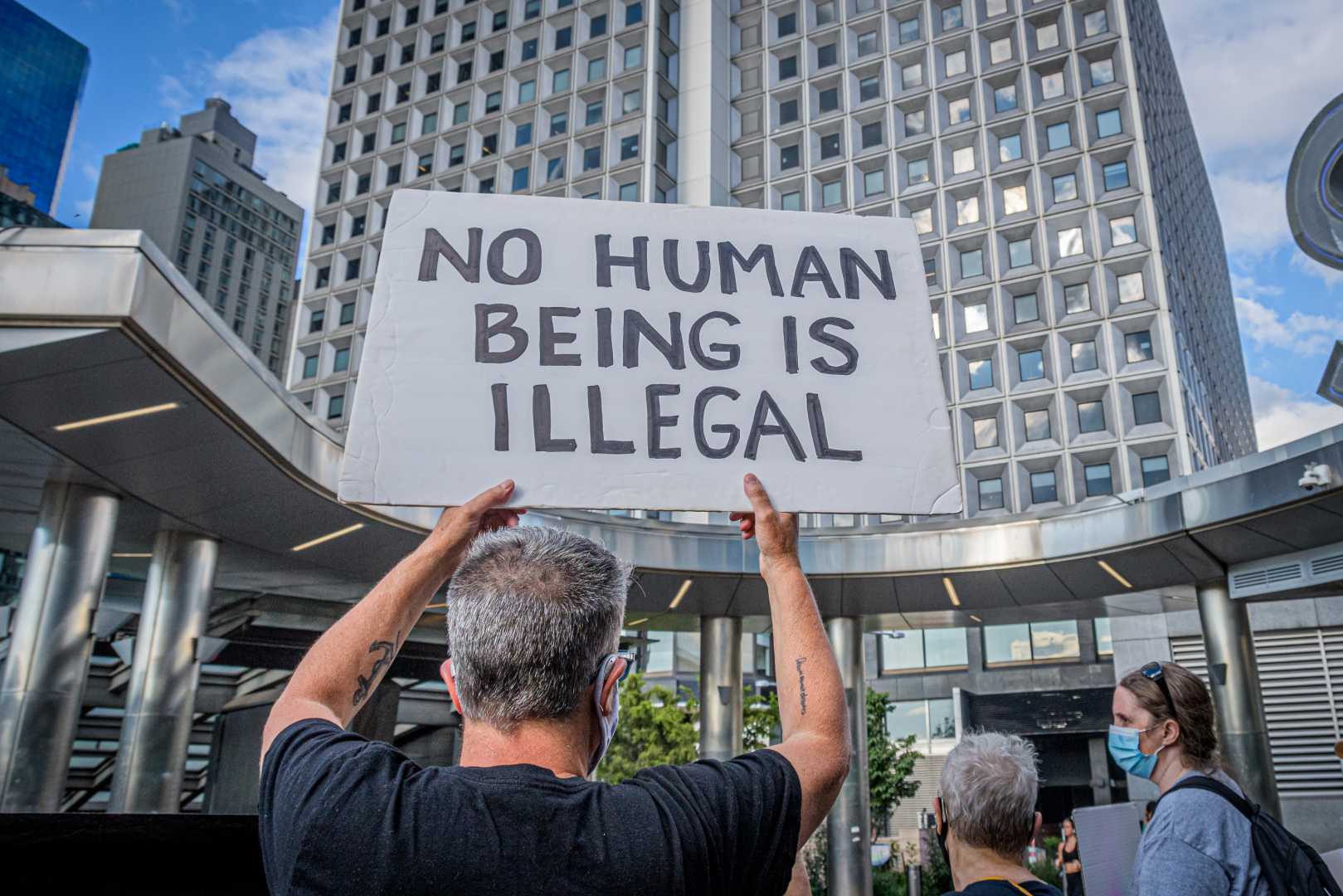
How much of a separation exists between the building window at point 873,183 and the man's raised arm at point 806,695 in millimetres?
35453

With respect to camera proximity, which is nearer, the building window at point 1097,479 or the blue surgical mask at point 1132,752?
the blue surgical mask at point 1132,752

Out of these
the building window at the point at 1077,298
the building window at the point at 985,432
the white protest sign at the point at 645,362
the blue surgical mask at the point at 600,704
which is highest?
the building window at the point at 1077,298

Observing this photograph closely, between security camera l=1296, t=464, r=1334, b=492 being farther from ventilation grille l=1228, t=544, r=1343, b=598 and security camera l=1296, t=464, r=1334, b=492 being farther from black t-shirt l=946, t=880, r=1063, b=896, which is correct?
black t-shirt l=946, t=880, r=1063, b=896

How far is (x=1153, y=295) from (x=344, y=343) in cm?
2966

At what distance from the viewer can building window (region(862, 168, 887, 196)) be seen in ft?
117

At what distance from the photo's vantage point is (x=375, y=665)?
1.90 metres

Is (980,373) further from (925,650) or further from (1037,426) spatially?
(925,650)

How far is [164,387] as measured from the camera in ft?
31.8

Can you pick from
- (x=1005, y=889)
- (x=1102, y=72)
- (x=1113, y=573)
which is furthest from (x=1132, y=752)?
(x=1102, y=72)

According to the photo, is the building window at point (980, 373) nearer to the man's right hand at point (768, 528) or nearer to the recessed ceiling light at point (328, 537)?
the recessed ceiling light at point (328, 537)

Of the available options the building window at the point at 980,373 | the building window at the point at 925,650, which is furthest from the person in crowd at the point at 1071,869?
the building window at the point at 925,650

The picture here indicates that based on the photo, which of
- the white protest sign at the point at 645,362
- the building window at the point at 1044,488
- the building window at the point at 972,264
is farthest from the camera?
the building window at the point at 972,264

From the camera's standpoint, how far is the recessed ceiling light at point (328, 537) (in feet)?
47.9

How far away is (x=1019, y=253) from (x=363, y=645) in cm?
3437
